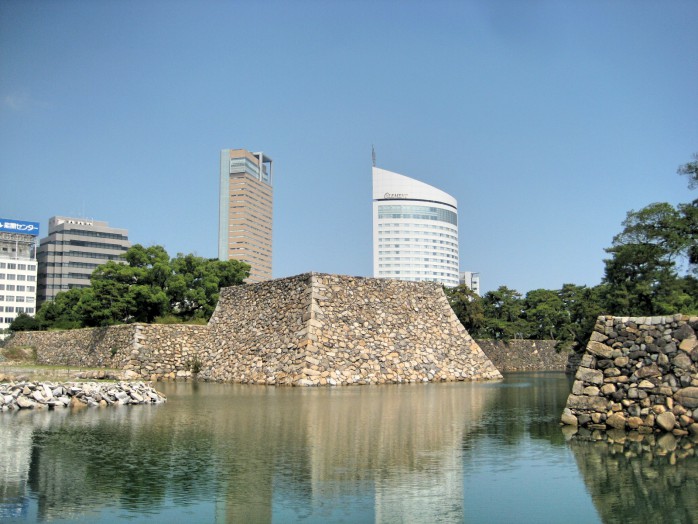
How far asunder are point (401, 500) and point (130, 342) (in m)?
31.2

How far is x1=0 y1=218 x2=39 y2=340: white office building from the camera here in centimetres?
11619

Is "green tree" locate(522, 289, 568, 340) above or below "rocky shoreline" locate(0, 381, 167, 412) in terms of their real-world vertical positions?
above

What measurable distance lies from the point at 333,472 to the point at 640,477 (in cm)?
388

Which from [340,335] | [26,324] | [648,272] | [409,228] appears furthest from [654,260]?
[409,228]

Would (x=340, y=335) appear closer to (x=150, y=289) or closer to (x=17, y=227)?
(x=150, y=289)

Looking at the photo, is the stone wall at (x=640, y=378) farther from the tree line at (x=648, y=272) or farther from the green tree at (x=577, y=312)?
the green tree at (x=577, y=312)

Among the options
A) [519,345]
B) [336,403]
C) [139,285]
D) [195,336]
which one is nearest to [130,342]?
[195,336]

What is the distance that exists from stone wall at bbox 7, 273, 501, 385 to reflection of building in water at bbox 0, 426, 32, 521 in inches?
627

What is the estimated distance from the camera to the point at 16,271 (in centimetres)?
11775

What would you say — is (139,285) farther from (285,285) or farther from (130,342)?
(285,285)

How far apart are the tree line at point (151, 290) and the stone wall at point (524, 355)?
24.5 meters

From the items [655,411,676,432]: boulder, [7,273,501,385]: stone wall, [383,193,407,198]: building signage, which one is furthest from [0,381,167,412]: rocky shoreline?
[383,193,407,198]: building signage

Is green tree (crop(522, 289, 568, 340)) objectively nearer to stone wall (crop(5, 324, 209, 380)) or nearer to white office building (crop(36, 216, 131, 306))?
stone wall (crop(5, 324, 209, 380))

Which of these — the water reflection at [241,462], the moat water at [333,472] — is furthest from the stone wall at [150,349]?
the moat water at [333,472]
